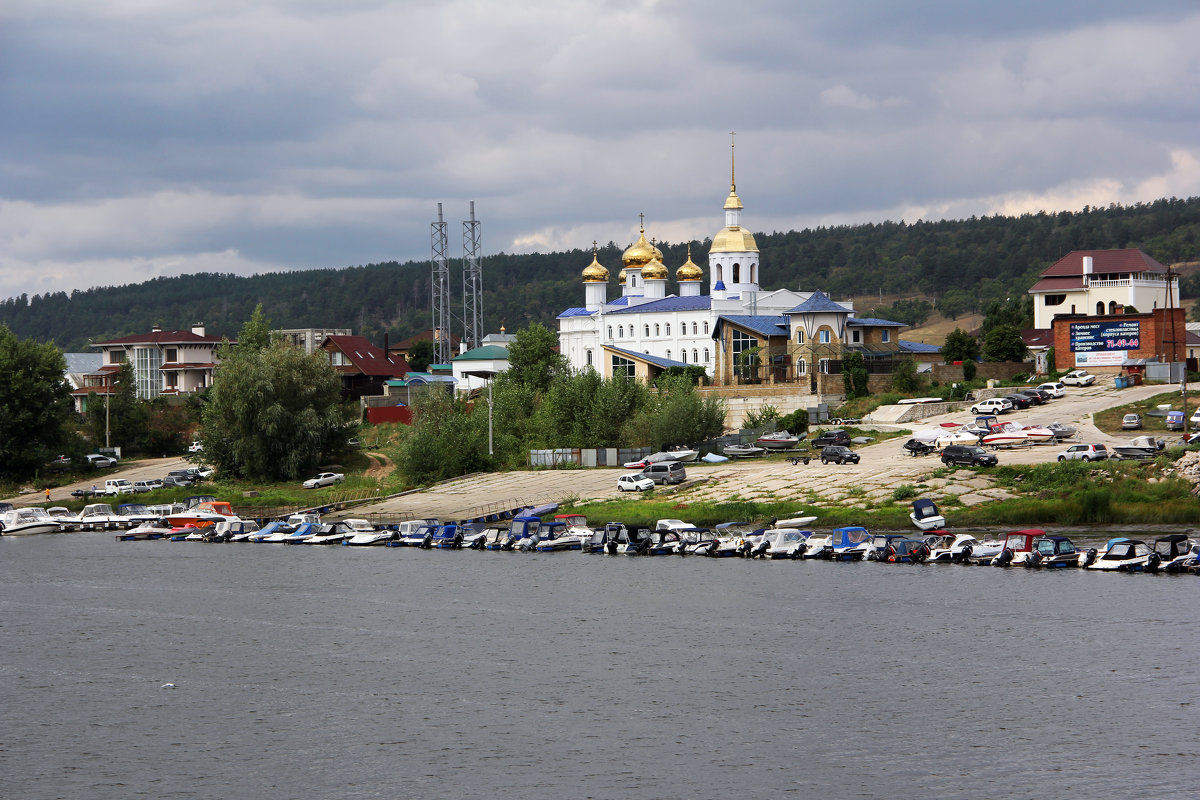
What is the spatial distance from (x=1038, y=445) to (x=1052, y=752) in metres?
43.1

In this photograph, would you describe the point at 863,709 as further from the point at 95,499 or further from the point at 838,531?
the point at 95,499

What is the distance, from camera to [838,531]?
184 ft

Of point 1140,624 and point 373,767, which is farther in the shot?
point 1140,624

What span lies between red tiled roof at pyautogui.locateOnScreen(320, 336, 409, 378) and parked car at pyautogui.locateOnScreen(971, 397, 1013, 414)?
6544 centimetres

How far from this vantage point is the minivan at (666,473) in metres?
71.5

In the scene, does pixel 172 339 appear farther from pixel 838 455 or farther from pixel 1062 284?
pixel 838 455

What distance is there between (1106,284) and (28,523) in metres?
85.3

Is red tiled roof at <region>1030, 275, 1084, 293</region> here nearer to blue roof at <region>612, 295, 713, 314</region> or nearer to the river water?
blue roof at <region>612, 295, 713, 314</region>

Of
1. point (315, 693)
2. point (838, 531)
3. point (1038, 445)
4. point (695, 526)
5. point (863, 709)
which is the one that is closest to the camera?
point (863, 709)

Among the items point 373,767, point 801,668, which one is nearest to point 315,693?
point 373,767

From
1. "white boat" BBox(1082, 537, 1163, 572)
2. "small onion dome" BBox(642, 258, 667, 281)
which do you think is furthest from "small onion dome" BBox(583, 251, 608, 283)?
"white boat" BBox(1082, 537, 1163, 572)

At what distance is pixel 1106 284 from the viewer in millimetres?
115750

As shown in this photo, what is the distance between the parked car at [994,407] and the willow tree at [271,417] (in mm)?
40437

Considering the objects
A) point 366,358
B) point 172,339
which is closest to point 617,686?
point 366,358
